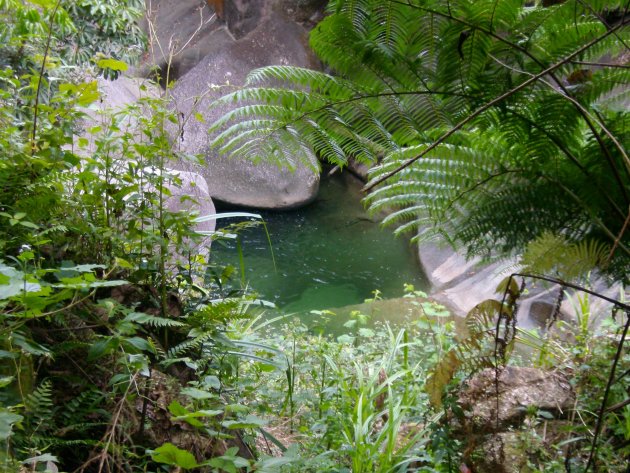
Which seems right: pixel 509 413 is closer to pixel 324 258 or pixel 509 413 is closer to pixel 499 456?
pixel 499 456

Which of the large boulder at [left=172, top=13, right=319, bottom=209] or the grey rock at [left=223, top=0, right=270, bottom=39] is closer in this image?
the large boulder at [left=172, top=13, right=319, bottom=209]

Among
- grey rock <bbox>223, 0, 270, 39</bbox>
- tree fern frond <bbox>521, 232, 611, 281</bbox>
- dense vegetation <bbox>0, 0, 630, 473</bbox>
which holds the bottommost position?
tree fern frond <bbox>521, 232, 611, 281</bbox>

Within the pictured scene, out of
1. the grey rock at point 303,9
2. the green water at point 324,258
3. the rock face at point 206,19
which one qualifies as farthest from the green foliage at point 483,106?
the rock face at point 206,19

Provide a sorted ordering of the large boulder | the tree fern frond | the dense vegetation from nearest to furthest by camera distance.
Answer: the dense vegetation → the tree fern frond → the large boulder

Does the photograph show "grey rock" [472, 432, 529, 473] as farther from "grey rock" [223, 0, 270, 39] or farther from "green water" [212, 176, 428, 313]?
"grey rock" [223, 0, 270, 39]

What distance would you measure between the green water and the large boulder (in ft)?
1.32

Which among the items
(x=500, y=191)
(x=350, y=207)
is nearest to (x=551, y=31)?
(x=500, y=191)

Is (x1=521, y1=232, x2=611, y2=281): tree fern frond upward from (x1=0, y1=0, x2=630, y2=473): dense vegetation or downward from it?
downward

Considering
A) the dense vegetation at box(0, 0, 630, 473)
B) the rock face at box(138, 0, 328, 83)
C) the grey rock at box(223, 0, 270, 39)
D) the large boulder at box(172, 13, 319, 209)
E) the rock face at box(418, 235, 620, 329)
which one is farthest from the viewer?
the grey rock at box(223, 0, 270, 39)

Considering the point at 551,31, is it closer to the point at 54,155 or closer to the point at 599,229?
the point at 599,229

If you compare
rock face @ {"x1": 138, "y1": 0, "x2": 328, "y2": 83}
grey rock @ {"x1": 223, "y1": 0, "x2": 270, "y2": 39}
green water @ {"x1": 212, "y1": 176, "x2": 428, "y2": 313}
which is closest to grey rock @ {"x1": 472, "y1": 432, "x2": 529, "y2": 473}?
green water @ {"x1": 212, "y1": 176, "x2": 428, "y2": 313}

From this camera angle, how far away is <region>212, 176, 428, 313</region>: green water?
6763 mm

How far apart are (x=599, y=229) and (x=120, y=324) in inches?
48.0

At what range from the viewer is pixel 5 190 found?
135 centimetres
